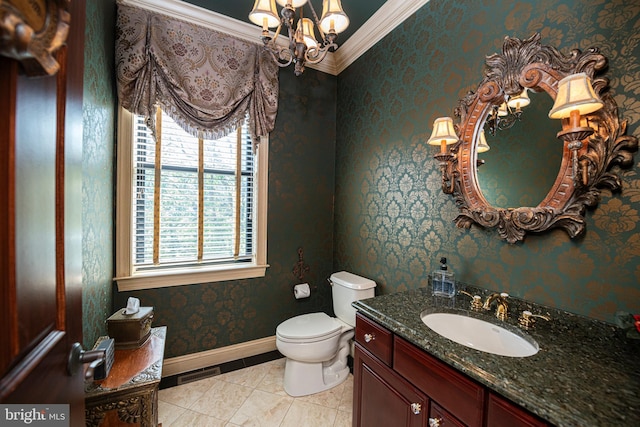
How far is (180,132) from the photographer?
2.16 meters

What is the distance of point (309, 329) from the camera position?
1964 millimetres

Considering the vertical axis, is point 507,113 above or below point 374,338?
above

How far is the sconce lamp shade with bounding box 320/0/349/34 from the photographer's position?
4.19 feet

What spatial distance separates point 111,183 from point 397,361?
84.5 inches

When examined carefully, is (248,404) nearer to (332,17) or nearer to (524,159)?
(524,159)

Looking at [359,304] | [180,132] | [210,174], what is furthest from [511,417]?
[180,132]

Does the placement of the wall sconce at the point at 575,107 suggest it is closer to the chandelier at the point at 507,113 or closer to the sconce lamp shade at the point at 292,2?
the chandelier at the point at 507,113

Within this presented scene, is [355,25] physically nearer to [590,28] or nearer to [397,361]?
[590,28]

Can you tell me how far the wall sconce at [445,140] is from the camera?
1447 millimetres

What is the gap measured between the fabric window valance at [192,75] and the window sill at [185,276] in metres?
1.13

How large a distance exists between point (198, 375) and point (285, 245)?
1.29m

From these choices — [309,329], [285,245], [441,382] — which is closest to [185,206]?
[285,245]

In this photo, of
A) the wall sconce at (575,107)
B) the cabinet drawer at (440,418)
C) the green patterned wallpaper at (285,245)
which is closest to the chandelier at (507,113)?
the wall sconce at (575,107)

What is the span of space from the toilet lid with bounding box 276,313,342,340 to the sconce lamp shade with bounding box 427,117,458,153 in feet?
4.86
